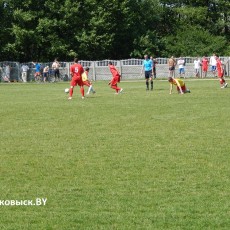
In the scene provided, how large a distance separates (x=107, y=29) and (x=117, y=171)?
51717mm

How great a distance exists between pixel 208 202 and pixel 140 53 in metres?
55.6

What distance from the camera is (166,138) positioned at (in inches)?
533

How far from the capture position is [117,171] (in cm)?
995

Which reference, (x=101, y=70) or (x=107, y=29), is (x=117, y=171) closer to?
(x=101, y=70)

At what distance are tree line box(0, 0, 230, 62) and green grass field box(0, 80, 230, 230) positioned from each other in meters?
40.7

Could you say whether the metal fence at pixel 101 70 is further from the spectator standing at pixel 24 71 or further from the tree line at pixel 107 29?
the tree line at pixel 107 29

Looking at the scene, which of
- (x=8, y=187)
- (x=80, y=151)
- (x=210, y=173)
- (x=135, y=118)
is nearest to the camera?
(x=8, y=187)

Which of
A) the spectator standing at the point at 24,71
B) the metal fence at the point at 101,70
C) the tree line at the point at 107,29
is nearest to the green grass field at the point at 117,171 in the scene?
the spectator standing at the point at 24,71

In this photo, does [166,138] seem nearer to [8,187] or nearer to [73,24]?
[8,187]

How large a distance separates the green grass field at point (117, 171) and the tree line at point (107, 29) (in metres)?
40.7

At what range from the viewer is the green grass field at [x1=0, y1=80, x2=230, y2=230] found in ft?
24.5

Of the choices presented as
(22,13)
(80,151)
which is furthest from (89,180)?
(22,13)

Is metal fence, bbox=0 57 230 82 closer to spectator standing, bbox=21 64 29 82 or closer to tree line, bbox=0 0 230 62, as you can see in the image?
spectator standing, bbox=21 64 29 82

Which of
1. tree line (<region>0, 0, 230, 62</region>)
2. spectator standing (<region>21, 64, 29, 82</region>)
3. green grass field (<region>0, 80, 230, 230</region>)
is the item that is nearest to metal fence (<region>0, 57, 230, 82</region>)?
spectator standing (<region>21, 64, 29, 82</region>)
